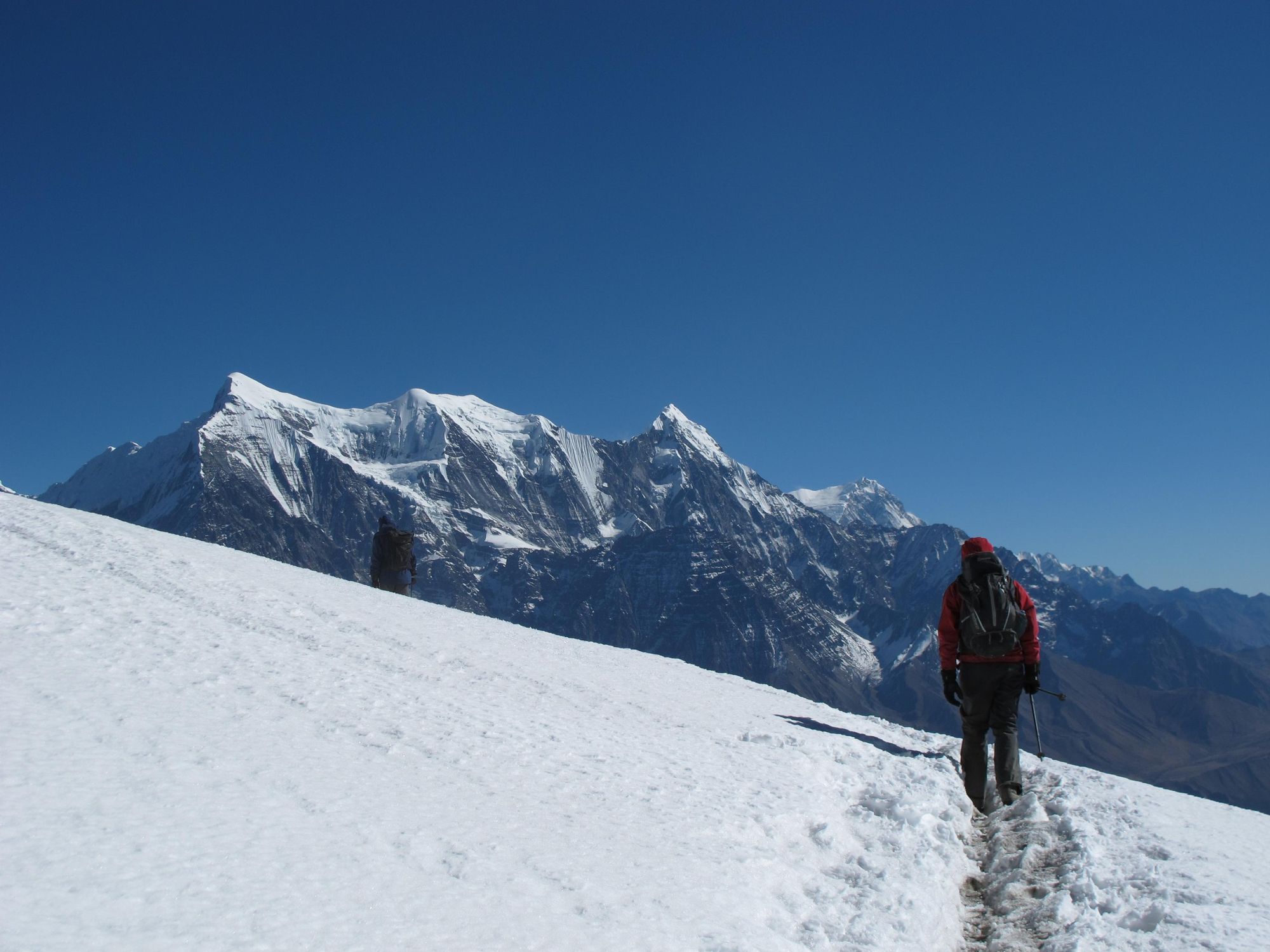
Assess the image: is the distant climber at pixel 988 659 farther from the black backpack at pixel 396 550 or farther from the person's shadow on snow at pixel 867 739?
the black backpack at pixel 396 550

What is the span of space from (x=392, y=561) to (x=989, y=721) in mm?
18925

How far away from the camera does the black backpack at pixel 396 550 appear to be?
25.4m

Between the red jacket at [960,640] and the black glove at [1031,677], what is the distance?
0.07 meters

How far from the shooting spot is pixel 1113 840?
8617 millimetres

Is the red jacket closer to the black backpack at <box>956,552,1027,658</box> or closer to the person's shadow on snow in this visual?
the black backpack at <box>956,552,1027,658</box>

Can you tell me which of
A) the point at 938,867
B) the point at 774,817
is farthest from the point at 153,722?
the point at 938,867

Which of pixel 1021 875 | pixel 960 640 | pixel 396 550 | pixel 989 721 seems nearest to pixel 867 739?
pixel 989 721

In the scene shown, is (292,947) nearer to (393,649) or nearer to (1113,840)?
(1113,840)

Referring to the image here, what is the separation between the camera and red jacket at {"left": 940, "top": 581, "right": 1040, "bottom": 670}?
405 inches

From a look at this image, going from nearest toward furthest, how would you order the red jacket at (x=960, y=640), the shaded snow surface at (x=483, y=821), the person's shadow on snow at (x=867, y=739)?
1. the shaded snow surface at (x=483, y=821)
2. the red jacket at (x=960, y=640)
3. the person's shadow on snow at (x=867, y=739)

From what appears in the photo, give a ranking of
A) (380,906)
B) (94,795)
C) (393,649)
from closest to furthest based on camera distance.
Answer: (380,906)
(94,795)
(393,649)

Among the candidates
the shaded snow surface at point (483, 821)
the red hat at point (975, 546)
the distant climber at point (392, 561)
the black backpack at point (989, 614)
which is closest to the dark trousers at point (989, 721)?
the black backpack at point (989, 614)

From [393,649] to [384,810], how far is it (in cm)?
706

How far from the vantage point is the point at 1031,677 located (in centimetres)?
1026
